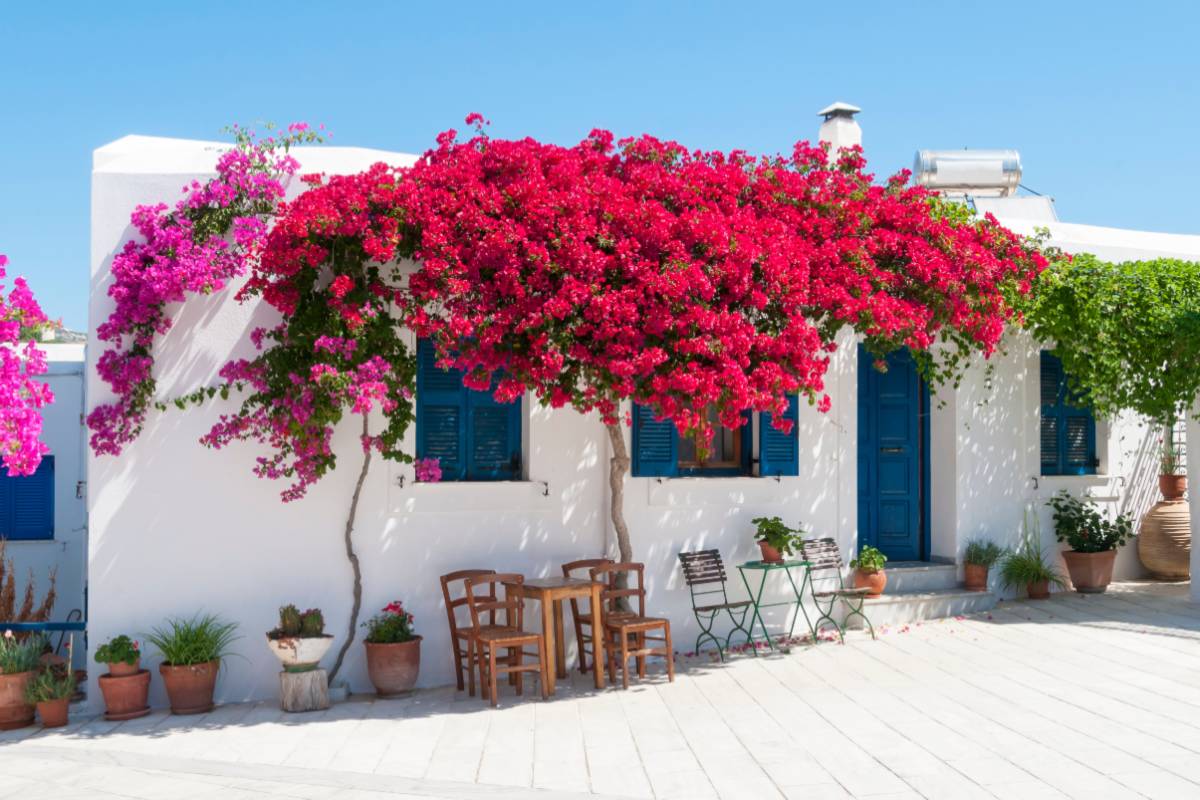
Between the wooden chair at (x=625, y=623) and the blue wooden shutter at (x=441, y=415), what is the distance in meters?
1.41

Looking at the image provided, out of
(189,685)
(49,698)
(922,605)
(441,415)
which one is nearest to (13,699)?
(49,698)

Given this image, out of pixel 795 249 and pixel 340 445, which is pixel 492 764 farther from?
pixel 795 249

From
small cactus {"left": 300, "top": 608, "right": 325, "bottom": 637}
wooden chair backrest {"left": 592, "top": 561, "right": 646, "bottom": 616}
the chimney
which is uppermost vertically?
the chimney

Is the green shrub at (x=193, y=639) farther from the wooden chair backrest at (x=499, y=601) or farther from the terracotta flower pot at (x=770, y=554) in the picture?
the terracotta flower pot at (x=770, y=554)

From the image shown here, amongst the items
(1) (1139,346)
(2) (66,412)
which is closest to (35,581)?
(2) (66,412)

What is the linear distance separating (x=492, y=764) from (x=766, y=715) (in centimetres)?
193

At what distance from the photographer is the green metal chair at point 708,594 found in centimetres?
877

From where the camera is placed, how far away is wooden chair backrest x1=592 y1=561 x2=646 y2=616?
8.26m

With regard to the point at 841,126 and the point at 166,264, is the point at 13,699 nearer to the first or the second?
the point at 166,264

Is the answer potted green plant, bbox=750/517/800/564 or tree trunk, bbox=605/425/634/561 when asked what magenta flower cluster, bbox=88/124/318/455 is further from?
potted green plant, bbox=750/517/800/564

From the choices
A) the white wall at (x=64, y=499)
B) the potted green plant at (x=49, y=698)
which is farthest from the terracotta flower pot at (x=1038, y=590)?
the white wall at (x=64, y=499)

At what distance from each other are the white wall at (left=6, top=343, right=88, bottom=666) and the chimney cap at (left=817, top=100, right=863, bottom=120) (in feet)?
26.3

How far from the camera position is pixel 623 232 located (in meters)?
7.45

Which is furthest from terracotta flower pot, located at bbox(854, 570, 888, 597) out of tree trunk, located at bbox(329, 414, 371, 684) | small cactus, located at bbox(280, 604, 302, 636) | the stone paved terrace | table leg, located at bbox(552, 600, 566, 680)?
small cactus, located at bbox(280, 604, 302, 636)
